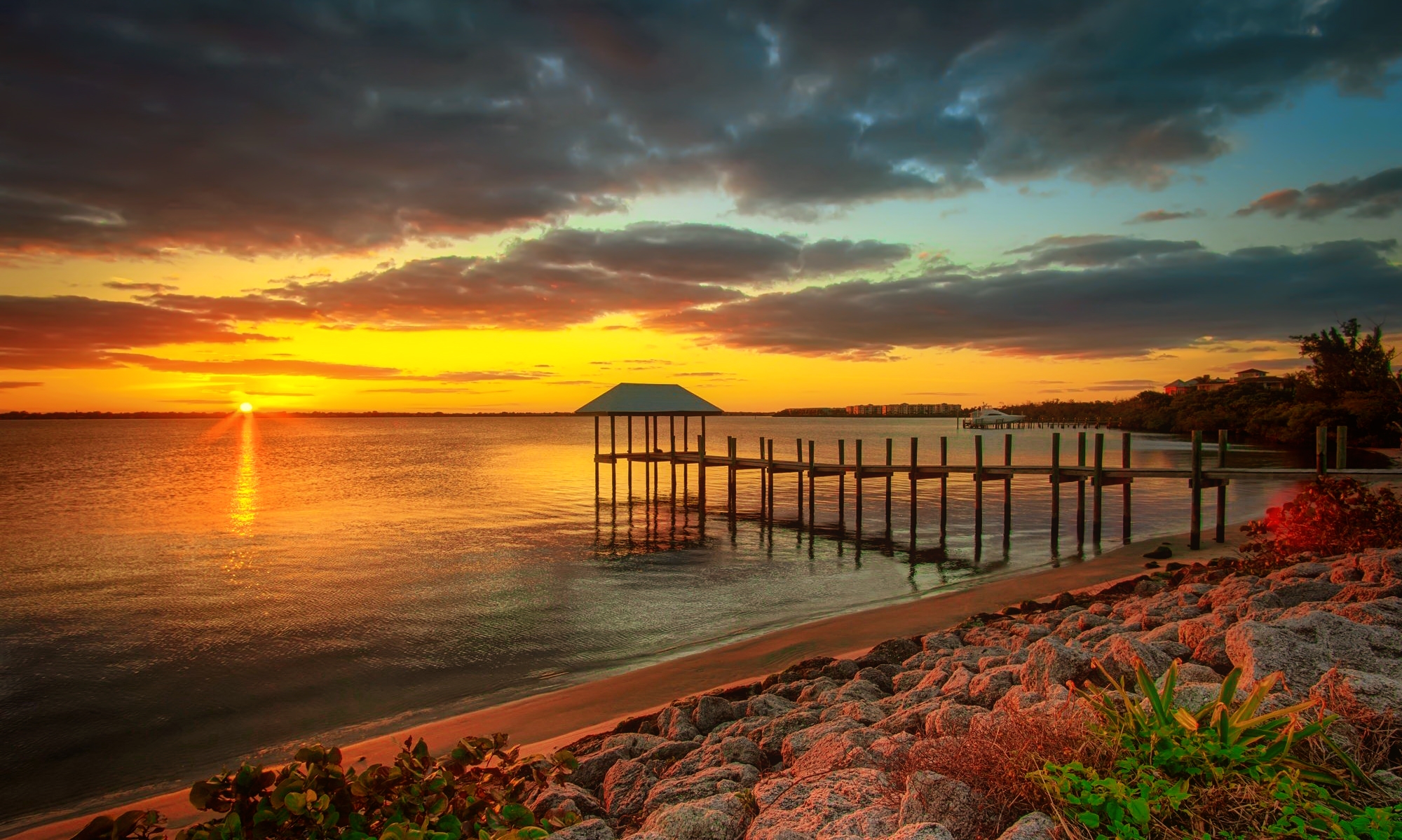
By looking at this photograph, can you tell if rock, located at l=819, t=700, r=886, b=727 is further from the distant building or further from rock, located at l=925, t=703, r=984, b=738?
the distant building

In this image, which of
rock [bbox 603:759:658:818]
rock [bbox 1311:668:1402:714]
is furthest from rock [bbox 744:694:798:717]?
rock [bbox 1311:668:1402:714]

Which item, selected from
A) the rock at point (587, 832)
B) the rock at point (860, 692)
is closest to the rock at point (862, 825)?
the rock at point (587, 832)

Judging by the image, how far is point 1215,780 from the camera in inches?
107

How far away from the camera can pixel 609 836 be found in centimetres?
363

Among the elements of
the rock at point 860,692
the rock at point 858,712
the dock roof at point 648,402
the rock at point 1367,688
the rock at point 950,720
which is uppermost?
the dock roof at point 648,402

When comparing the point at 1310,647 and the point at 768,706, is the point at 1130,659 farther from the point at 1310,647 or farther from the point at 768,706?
the point at 768,706

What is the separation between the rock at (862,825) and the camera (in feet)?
10.1

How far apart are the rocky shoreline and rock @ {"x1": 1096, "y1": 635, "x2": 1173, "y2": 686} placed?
0.04ft

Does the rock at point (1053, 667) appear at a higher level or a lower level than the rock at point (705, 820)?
higher

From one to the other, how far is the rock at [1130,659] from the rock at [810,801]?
5.96 ft

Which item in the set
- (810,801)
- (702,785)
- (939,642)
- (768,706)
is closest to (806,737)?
(702,785)

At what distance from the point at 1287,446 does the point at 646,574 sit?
60.5 meters

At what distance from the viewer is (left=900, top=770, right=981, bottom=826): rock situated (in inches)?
117

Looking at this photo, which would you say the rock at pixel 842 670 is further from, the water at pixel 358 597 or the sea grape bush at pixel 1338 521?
the sea grape bush at pixel 1338 521
